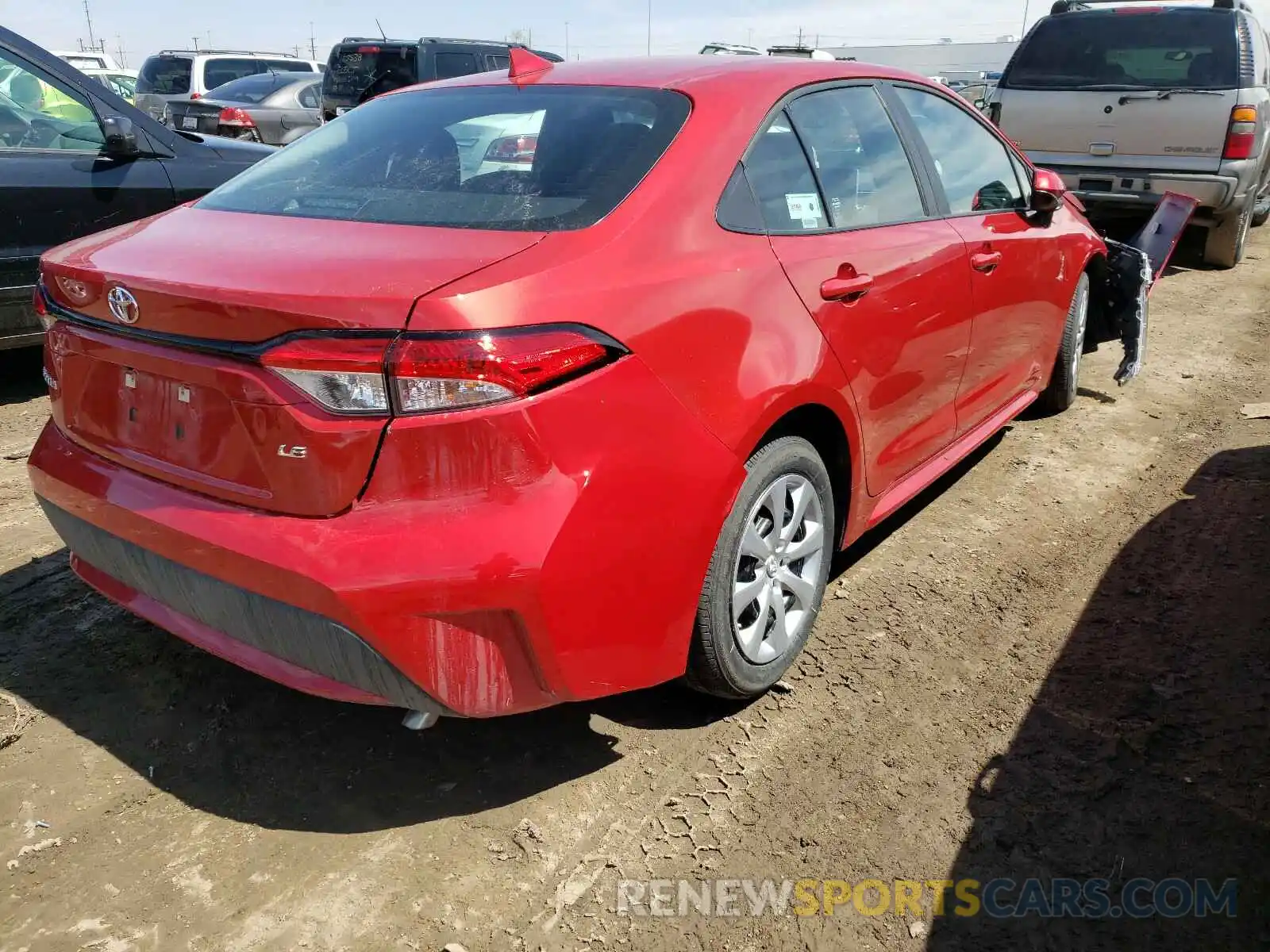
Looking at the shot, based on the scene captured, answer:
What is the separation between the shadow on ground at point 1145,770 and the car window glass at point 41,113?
4.95 meters

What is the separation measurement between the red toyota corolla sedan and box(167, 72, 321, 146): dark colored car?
1115 cm

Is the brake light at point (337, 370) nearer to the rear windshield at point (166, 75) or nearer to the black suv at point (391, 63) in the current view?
the black suv at point (391, 63)

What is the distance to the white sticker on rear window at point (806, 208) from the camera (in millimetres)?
2682

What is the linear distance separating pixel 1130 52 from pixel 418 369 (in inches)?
339

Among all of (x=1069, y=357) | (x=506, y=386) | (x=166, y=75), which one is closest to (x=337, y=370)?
(x=506, y=386)

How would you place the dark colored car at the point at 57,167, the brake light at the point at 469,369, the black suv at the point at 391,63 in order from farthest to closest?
the black suv at the point at 391,63, the dark colored car at the point at 57,167, the brake light at the point at 469,369

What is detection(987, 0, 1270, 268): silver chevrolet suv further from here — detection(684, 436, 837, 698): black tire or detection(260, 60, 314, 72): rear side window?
detection(260, 60, 314, 72): rear side window

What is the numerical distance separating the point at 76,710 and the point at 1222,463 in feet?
14.7

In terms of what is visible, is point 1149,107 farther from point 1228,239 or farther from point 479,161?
point 479,161

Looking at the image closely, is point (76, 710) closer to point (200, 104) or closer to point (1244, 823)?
point (1244, 823)

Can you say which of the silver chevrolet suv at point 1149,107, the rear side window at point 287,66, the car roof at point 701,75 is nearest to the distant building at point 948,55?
the rear side window at point 287,66

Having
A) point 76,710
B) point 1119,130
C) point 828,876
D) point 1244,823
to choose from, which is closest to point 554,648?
point 828,876

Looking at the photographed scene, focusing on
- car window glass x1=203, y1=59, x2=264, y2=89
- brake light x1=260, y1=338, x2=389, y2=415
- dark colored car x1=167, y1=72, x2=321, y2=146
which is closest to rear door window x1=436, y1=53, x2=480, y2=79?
dark colored car x1=167, y1=72, x2=321, y2=146

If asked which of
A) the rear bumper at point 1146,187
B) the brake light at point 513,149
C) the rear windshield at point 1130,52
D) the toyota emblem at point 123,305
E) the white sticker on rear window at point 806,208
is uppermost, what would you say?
the rear windshield at point 1130,52
